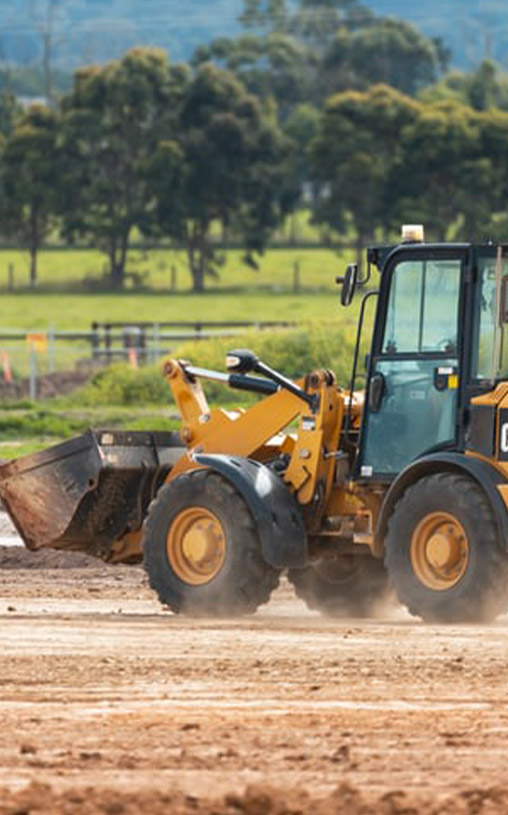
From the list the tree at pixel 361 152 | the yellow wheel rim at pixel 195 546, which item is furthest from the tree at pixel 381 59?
the yellow wheel rim at pixel 195 546

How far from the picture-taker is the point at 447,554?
15.9m

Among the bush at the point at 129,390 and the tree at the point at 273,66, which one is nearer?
the bush at the point at 129,390

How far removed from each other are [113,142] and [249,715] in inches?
2908

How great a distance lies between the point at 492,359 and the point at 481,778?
20.2 feet

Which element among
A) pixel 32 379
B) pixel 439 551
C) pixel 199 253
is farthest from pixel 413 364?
pixel 199 253

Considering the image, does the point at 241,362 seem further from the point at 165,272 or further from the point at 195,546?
the point at 165,272

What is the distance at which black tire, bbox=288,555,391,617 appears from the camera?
1759 centimetres

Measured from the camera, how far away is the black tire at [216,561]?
54.3 feet

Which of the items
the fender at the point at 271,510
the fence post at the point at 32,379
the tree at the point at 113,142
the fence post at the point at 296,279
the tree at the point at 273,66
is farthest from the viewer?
the tree at the point at 273,66

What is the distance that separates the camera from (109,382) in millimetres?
44281

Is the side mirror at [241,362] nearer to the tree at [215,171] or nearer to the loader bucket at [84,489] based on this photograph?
the loader bucket at [84,489]

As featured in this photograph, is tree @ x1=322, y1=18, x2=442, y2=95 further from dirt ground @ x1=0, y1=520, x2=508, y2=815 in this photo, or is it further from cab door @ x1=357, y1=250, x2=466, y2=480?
dirt ground @ x1=0, y1=520, x2=508, y2=815

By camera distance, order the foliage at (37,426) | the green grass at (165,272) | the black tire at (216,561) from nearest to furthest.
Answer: the black tire at (216,561) → the foliage at (37,426) → the green grass at (165,272)

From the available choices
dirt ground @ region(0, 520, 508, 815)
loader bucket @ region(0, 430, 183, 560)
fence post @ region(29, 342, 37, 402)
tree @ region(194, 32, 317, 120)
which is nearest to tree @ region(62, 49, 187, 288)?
fence post @ region(29, 342, 37, 402)
